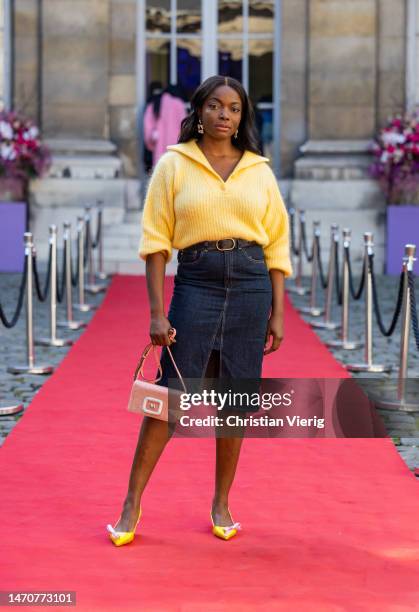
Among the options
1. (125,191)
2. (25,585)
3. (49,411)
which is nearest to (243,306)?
(25,585)

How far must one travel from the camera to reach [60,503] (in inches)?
230

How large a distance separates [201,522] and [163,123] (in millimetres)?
12646

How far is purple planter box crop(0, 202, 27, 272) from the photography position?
16.9m

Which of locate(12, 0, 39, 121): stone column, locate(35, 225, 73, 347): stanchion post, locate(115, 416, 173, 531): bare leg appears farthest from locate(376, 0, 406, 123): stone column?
locate(115, 416, 173, 531): bare leg

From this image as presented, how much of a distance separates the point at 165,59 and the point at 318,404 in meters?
13.5

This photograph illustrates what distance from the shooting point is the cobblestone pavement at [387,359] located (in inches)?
294

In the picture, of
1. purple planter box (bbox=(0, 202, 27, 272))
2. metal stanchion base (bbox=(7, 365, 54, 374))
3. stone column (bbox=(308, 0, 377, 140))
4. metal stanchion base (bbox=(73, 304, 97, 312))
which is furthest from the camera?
stone column (bbox=(308, 0, 377, 140))

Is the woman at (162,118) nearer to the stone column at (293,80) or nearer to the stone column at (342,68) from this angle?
the stone column at (293,80)

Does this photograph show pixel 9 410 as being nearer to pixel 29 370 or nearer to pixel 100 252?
pixel 29 370

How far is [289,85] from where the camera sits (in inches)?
715

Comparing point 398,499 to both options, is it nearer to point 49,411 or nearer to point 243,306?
point 243,306

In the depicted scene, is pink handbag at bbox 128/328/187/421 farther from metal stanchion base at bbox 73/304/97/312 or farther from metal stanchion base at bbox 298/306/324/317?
metal stanchion base at bbox 73/304/97/312

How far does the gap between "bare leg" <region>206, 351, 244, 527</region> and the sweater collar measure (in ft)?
2.14

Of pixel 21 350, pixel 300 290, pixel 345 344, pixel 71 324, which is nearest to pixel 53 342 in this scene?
pixel 21 350
